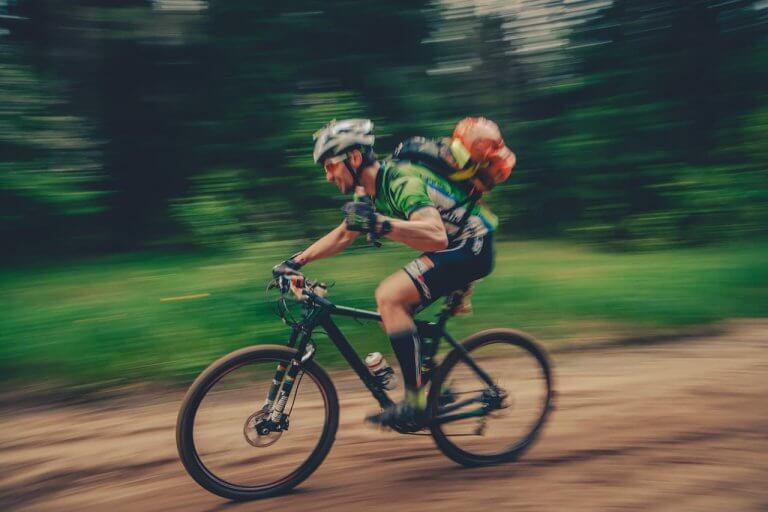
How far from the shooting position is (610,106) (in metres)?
10.4

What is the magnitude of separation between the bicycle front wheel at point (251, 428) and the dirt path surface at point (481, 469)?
0.43 ft

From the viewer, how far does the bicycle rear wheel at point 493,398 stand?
3703 millimetres

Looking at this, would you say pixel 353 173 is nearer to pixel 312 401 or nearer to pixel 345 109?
pixel 312 401

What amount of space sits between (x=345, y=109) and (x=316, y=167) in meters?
0.75

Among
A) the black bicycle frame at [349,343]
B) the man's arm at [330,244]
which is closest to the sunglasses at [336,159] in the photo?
the man's arm at [330,244]

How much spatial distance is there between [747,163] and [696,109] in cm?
125

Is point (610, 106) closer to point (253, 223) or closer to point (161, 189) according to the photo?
point (253, 223)

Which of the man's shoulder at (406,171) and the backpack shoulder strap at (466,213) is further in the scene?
the backpack shoulder strap at (466,213)

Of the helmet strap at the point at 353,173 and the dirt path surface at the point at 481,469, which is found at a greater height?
the helmet strap at the point at 353,173

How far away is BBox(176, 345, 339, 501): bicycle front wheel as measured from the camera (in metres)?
3.26

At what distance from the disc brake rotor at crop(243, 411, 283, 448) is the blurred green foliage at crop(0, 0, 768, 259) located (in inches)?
174

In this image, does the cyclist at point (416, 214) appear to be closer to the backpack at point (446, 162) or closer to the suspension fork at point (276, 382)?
the backpack at point (446, 162)

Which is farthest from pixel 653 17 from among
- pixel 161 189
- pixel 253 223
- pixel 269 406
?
pixel 269 406

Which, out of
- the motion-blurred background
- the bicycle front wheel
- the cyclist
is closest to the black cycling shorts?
the cyclist
